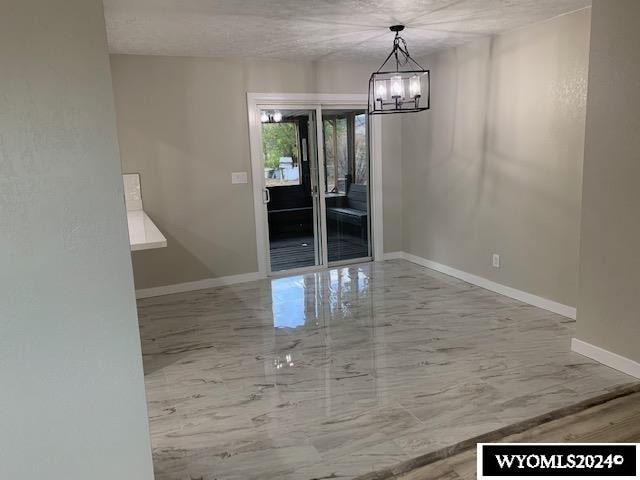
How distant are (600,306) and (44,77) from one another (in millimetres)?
3194

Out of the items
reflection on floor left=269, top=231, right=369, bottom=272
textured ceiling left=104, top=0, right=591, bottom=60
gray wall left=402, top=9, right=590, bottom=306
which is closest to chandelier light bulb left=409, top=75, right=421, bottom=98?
textured ceiling left=104, top=0, right=591, bottom=60

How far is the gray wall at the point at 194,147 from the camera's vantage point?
4645mm

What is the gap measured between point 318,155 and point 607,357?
351 cm

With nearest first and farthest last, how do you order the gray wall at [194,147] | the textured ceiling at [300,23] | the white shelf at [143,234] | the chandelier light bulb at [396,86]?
the white shelf at [143,234], the textured ceiling at [300,23], the chandelier light bulb at [396,86], the gray wall at [194,147]

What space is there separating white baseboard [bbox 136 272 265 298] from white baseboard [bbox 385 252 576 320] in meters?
1.86

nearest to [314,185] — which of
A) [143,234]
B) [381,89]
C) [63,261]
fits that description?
[381,89]

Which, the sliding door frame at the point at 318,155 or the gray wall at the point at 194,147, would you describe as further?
the sliding door frame at the point at 318,155

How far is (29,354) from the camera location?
4.61 ft

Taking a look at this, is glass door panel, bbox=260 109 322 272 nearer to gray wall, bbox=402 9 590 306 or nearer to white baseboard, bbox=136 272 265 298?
white baseboard, bbox=136 272 265 298

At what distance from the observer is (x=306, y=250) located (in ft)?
19.1

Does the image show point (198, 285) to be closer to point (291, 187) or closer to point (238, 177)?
point (238, 177)

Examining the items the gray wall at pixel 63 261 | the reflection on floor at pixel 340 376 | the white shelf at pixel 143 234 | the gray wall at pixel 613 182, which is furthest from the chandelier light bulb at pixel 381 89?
the gray wall at pixel 63 261

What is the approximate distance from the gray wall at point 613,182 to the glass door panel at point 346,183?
9.92ft

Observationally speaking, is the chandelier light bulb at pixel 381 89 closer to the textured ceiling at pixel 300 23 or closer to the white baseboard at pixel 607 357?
the textured ceiling at pixel 300 23
